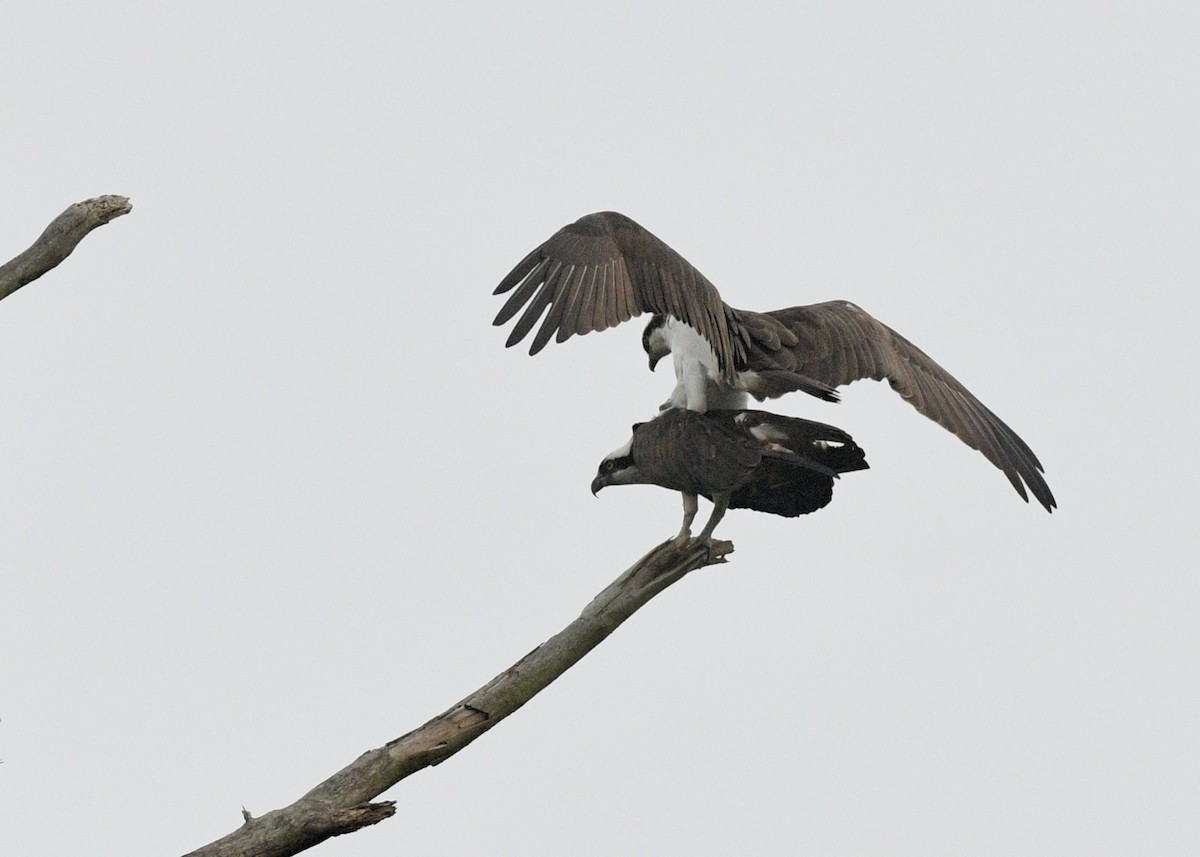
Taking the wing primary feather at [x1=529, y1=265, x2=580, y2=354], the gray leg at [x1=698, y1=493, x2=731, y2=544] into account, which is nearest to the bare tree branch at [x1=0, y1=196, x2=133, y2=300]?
the wing primary feather at [x1=529, y1=265, x2=580, y2=354]

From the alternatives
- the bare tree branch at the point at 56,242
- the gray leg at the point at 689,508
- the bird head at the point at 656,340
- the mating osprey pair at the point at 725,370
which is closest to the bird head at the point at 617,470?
the mating osprey pair at the point at 725,370

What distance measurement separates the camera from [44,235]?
23.4 ft

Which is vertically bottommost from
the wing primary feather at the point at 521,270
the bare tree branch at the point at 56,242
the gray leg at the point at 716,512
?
the gray leg at the point at 716,512

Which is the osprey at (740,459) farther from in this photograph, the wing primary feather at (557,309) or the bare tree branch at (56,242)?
the bare tree branch at (56,242)

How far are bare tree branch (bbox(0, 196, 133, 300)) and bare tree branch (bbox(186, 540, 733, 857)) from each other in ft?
8.32

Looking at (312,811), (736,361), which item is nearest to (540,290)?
(736,361)

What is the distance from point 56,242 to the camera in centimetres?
711

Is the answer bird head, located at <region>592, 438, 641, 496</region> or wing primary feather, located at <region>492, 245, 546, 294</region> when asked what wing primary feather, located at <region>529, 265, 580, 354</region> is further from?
bird head, located at <region>592, 438, 641, 496</region>

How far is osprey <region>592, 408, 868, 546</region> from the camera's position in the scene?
26.6ft

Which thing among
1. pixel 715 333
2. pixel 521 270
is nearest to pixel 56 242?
pixel 521 270

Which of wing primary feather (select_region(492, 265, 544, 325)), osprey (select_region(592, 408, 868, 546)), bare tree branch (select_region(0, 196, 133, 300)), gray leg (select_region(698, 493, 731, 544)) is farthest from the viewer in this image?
gray leg (select_region(698, 493, 731, 544))

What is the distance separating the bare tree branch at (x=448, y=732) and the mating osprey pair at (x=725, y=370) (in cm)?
25

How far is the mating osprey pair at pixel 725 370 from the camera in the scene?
7434mm

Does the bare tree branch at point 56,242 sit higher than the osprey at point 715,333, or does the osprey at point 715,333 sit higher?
the bare tree branch at point 56,242
